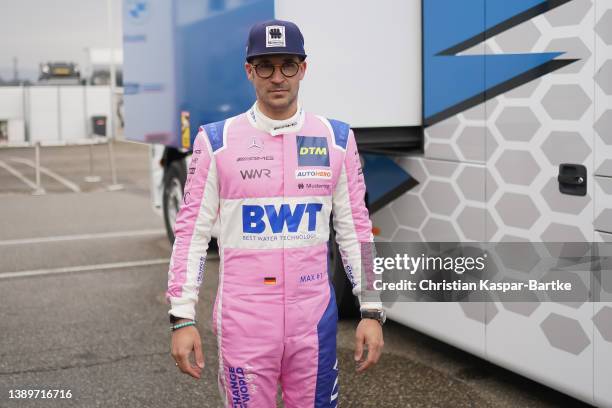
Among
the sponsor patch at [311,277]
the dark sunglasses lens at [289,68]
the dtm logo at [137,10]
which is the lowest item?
the sponsor patch at [311,277]

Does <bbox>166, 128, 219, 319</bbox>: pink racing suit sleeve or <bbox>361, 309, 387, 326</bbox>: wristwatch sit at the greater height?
<bbox>166, 128, 219, 319</bbox>: pink racing suit sleeve

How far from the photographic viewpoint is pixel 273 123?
9.37 feet

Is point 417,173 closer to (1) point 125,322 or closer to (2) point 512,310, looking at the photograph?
(2) point 512,310

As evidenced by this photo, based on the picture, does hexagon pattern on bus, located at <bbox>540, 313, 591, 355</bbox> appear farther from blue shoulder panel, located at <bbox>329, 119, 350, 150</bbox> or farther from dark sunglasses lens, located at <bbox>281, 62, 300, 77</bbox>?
dark sunglasses lens, located at <bbox>281, 62, 300, 77</bbox>

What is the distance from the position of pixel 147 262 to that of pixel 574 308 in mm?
5371

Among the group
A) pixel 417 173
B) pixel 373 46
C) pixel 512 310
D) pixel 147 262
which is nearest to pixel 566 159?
pixel 512 310

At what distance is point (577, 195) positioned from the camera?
388 cm

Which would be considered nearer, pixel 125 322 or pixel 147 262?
pixel 125 322

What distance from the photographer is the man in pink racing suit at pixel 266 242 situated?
2805mm

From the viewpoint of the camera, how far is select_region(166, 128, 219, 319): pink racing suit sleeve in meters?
2.79

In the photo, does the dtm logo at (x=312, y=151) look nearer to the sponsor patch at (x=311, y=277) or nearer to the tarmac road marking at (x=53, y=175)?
the sponsor patch at (x=311, y=277)

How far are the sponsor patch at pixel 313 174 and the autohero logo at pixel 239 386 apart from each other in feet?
2.13

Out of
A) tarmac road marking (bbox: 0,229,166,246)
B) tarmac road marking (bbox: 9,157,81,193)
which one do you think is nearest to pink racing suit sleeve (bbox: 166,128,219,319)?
tarmac road marking (bbox: 0,229,166,246)

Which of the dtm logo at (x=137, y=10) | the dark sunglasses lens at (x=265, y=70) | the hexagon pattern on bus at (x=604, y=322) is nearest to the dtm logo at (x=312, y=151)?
the dark sunglasses lens at (x=265, y=70)
